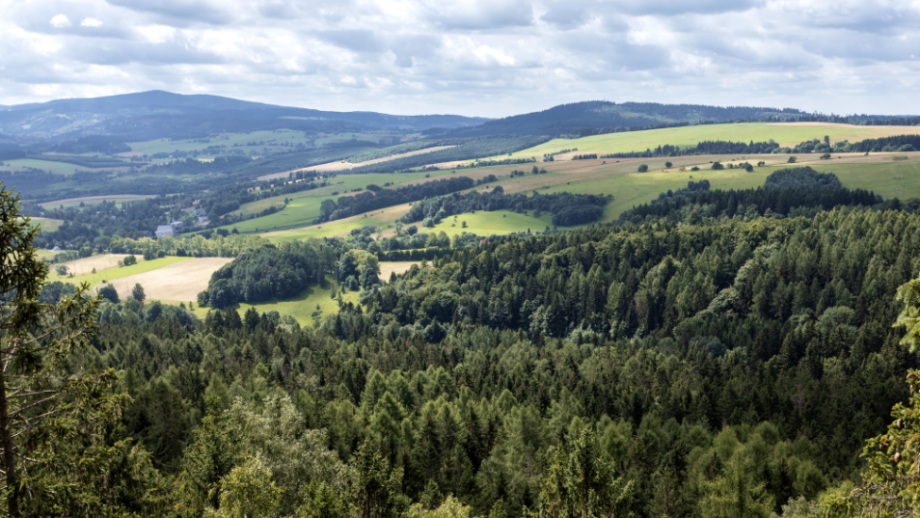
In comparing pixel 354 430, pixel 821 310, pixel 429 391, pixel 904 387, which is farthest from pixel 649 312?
pixel 354 430

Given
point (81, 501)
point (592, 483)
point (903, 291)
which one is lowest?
point (592, 483)

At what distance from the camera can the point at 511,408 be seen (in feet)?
300

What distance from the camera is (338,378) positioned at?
118 m

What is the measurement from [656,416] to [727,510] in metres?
43.7

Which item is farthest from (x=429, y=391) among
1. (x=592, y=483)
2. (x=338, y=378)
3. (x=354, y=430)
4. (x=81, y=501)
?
(x=81, y=501)

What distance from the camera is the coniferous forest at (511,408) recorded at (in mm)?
19922

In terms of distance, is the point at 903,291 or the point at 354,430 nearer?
the point at 903,291

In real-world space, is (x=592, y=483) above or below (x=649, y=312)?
above

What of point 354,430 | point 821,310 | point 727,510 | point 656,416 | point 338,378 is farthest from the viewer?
point 821,310

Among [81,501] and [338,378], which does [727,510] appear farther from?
[338,378]

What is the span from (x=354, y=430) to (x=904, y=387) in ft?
309

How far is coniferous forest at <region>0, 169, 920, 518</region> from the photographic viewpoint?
19922 mm

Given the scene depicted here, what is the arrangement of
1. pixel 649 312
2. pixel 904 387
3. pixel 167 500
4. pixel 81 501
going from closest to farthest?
1. pixel 81 501
2. pixel 167 500
3. pixel 904 387
4. pixel 649 312

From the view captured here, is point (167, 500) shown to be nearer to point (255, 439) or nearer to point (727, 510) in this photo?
point (255, 439)
